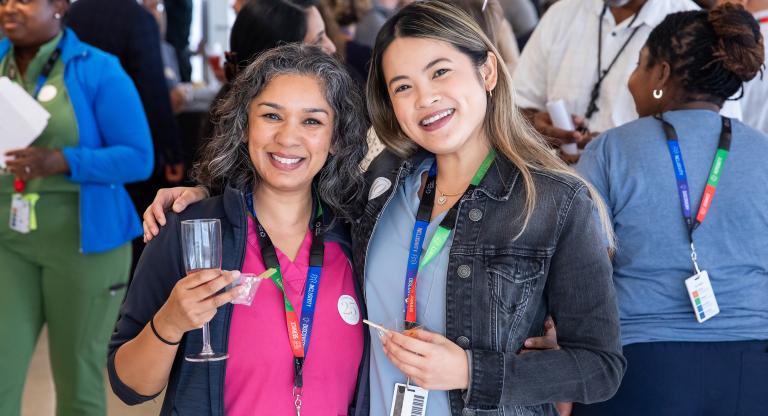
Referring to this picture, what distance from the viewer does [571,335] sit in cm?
178

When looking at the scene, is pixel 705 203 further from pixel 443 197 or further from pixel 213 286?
pixel 213 286

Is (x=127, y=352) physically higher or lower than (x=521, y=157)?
lower

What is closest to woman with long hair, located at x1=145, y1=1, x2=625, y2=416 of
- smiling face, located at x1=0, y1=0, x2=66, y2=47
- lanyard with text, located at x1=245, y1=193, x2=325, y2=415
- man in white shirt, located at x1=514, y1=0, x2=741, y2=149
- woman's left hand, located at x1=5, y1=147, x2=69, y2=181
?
lanyard with text, located at x1=245, y1=193, x2=325, y2=415

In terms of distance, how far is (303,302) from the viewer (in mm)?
1952

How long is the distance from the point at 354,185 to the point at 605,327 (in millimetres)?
749

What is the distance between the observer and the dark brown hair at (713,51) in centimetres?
237

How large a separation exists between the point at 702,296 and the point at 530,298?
69 centimetres

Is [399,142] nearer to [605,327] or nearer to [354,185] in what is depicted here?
[354,185]

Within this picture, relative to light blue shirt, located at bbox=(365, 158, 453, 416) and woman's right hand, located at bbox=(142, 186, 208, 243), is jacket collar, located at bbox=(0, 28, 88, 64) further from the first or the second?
light blue shirt, located at bbox=(365, 158, 453, 416)

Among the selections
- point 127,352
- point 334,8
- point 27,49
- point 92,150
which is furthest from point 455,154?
point 334,8

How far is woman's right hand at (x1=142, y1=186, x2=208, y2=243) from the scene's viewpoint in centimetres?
194

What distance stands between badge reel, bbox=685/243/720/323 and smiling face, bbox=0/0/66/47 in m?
2.48

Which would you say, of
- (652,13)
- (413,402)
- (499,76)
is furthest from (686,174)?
(413,402)

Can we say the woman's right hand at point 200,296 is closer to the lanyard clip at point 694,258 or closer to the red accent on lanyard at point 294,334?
the red accent on lanyard at point 294,334
